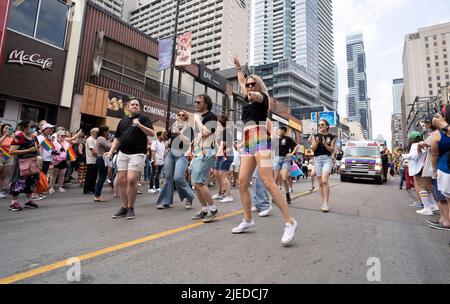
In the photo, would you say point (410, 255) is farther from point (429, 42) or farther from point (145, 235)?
point (429, 42)

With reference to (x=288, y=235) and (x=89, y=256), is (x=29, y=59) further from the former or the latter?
(x=288, y=235)

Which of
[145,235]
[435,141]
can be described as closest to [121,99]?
[145,235]

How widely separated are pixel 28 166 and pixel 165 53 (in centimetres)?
922

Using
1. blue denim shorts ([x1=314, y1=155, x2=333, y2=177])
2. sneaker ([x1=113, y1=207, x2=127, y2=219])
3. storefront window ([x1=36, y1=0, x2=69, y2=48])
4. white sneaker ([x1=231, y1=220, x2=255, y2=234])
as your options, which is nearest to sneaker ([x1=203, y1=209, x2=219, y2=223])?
white sneaker ([x1=231, y1=220, x2=255, y2=234])

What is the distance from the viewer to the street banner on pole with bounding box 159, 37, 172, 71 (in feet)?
39.7

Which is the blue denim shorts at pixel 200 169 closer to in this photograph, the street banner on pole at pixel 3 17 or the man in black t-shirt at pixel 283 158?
the man in black t-shirt at pixel 283 158

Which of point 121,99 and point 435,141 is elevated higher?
point 121,99

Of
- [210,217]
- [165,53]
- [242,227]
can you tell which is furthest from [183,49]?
[242,227]

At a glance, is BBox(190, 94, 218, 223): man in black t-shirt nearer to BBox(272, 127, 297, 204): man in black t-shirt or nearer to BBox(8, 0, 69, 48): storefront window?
BBox(272, 127, 297, 204): man in black t-shirt

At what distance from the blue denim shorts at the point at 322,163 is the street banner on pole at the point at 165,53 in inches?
363

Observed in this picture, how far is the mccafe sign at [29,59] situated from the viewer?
36.1 ft

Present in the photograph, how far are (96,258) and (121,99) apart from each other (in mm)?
14953

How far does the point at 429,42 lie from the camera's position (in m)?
99.9

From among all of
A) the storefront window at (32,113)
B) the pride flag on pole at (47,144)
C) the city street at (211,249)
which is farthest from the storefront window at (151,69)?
the city street at (211,249)
